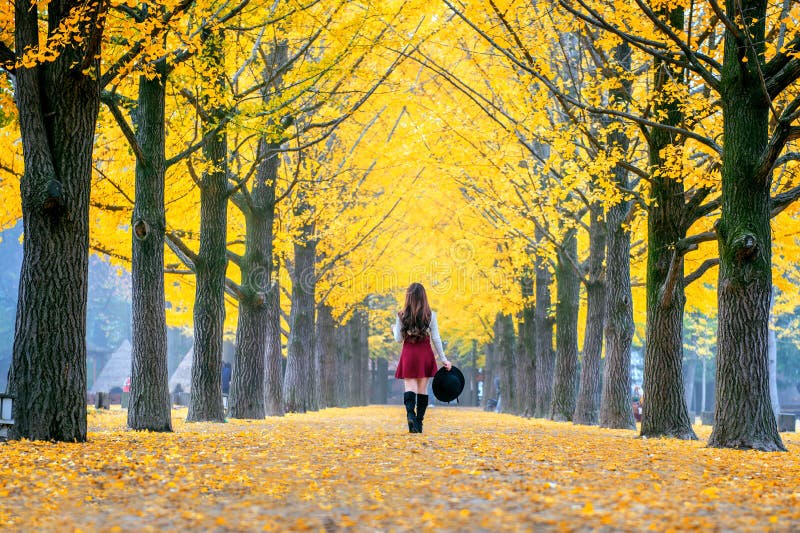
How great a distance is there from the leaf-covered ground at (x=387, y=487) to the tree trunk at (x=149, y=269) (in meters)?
2.60

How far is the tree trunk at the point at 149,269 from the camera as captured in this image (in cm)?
1225

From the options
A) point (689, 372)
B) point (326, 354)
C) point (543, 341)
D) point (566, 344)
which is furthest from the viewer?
point (689, 372)

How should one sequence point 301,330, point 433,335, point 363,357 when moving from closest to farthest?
point 433,335 < point 301,330 < point 363,357

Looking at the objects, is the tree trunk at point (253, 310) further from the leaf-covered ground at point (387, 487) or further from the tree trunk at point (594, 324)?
the leaf-covered ground at point (387, 487)

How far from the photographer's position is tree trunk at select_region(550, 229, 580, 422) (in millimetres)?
21922

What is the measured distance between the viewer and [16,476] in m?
6.72

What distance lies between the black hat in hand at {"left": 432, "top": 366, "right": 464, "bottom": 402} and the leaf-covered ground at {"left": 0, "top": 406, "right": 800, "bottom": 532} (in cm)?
126

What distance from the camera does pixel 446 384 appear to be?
37.0 ft

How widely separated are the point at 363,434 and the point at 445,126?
29.0ft

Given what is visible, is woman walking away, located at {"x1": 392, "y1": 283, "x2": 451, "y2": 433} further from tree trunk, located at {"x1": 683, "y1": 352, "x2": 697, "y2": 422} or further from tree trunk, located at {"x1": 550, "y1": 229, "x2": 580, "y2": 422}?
tree trunk, located at {"x1": 683, "y1": 352, "x2": 697, "y2": 422}

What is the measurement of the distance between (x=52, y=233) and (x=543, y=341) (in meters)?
17.9

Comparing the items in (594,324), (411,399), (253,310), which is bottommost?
(411,399)

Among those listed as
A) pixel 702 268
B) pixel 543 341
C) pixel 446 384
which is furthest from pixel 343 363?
pixel 446 384

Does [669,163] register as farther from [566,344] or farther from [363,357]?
[363,357]
